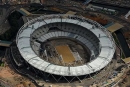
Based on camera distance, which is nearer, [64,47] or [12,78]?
[12,78]

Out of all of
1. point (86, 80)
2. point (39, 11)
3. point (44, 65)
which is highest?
point (39, 11)

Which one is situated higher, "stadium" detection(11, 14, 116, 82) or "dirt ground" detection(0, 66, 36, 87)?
"stadium" detection(11, 14, 116, 82)

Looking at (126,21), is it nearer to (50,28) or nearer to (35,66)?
(50,28)

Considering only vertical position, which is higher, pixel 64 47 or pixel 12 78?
pixel 64 47

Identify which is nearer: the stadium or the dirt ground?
the dirt ground

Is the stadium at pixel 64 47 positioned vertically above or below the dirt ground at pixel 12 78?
above

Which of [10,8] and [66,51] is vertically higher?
[10,8]

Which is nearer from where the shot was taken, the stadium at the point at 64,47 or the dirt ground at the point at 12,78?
the dirt ground at the point at 12,78

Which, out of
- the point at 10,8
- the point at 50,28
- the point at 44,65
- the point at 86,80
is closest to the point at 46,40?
the point at 50,28
